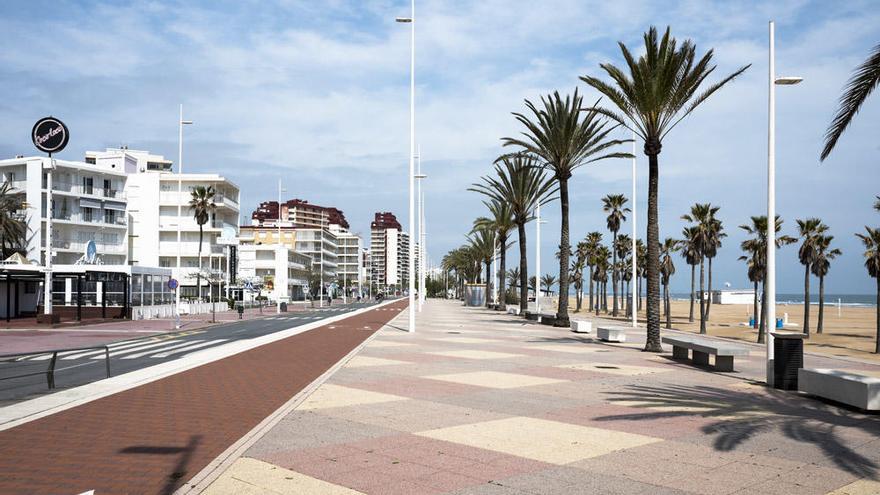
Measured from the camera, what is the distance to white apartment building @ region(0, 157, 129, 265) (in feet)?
226

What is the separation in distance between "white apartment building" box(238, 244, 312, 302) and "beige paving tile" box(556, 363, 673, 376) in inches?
3276

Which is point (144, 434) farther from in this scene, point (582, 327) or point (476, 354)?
point (582, 327)

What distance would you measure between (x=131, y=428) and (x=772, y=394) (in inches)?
410

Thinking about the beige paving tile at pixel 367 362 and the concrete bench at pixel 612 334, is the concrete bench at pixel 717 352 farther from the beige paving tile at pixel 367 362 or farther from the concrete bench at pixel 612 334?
the beige paving tile at pixel 367 362

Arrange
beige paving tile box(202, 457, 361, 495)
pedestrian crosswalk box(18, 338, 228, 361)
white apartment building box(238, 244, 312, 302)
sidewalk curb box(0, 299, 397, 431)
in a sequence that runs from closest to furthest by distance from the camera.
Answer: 1. beige paving tile box(202, 457, 361, 495)
2. sidewalk curb box(0, 299, 397, 431)
3. pedestrian crosswalk box(18, 338, 228, 361)
4. white apartment building box(238, 244, 312, 302)

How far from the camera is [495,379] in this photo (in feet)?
46.6

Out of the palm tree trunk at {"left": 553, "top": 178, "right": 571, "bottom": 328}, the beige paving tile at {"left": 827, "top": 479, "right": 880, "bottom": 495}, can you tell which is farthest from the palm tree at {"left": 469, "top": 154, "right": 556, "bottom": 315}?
the beige paving tile at {"left": 827, "top": 479, "right": 880, "bottom": 495}

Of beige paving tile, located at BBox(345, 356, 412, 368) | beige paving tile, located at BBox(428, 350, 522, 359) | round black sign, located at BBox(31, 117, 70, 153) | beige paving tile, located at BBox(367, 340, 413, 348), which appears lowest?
beige paving tile, located at BBox(367, 340, 413, 348)

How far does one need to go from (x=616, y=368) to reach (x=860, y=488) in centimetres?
1010

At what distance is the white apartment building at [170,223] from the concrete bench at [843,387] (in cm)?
7485

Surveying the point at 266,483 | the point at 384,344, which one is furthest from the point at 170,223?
the point at 266,483

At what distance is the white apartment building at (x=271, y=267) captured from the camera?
332 feet

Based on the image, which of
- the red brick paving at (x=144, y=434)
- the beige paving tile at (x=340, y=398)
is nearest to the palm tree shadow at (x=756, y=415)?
the beige paving tile at (x=340, y=398)

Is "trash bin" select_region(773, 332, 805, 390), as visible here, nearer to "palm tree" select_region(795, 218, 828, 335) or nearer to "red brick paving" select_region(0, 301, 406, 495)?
"red brick paving" select_region(0, 301, 406, 495)
